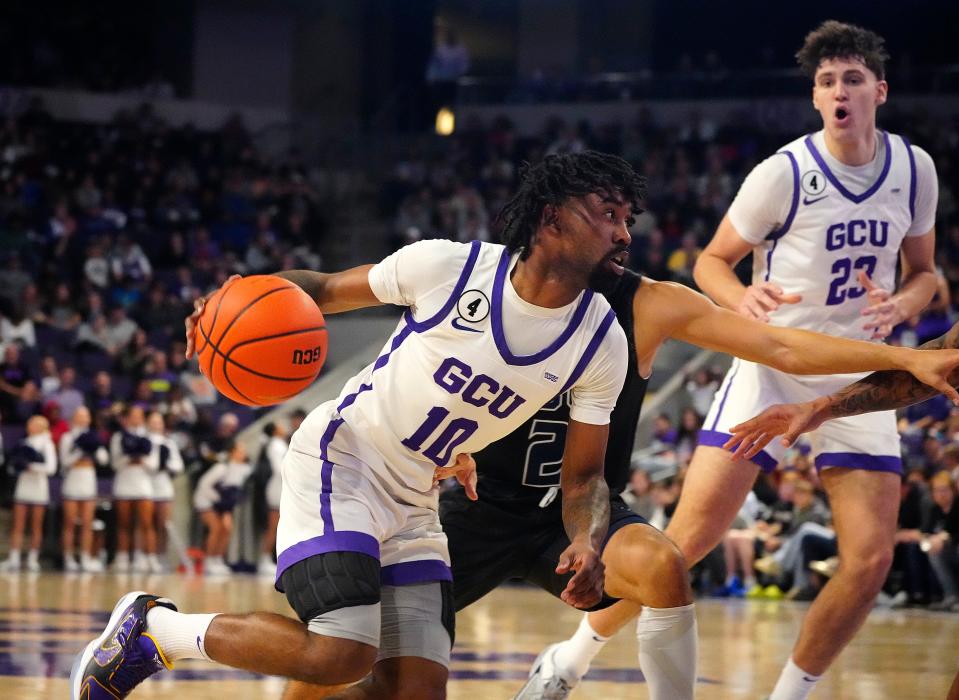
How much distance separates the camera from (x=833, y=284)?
17.5 ft

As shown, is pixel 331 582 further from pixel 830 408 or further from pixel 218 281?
pixel 218 281

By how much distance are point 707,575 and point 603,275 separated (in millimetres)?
9713

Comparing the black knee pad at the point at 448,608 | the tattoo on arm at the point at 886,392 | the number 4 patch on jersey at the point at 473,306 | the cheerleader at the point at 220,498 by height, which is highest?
the number 4 patch on jersey at the point at 473,306

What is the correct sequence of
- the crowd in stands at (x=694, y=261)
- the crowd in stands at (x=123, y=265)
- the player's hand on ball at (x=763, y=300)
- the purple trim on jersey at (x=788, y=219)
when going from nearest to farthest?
the player's hand on ball at (x=763, y=300) → the purple trim on jersey at (x=788, y=219) → the crowd in stands at (x=694, y=261) → the crowd in stands at (x=123, y=265)

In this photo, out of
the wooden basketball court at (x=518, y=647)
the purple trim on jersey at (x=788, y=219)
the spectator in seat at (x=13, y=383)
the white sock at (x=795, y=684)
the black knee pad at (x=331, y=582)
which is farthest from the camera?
the spectator in seat at (x=13, y=383)

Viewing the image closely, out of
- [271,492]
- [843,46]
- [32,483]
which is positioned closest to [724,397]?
[843,46]

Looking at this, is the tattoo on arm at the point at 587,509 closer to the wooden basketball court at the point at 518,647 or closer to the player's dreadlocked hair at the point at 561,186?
the player's dreadlocked hair at the point at 561,186

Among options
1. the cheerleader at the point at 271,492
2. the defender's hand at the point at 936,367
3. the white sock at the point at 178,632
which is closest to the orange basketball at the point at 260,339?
the white sock at the point at 178,632

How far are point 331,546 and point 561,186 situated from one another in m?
1.25

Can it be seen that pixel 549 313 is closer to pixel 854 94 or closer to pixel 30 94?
pixel 854 94

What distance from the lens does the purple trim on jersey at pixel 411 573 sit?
416 cm

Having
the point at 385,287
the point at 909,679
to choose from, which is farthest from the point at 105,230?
the point at 385,287

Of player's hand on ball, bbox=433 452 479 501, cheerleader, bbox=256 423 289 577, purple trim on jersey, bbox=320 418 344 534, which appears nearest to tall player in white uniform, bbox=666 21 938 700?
player's hand on ball, bbox=433 452 479 501

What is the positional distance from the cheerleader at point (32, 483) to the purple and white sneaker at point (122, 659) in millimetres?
11158
